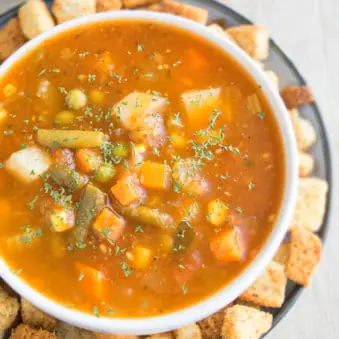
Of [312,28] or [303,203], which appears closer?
[303,203]

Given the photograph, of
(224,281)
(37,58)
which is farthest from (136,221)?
(37,58)

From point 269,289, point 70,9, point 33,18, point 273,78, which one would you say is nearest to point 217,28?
point 273,78

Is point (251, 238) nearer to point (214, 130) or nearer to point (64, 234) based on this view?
point (214, 130)

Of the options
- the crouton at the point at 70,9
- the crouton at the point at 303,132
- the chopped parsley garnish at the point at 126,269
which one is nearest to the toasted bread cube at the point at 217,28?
the crouton at the point at 303,132

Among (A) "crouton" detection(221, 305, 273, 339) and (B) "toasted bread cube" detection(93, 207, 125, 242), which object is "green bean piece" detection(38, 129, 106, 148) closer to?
(B) "toasted bread cube" detection(93, 207, 125, 242)

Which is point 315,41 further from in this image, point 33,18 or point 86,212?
point 86,212

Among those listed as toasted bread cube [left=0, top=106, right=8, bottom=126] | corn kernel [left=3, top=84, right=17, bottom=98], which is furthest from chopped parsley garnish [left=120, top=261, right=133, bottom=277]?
corn kernel [left=3, top=84, right=17, bottom=98]

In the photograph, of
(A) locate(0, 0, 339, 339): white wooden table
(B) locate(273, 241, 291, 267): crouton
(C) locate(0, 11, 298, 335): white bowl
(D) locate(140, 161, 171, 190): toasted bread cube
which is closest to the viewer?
(C) locate(0, 11, 298, 335): white bowl
